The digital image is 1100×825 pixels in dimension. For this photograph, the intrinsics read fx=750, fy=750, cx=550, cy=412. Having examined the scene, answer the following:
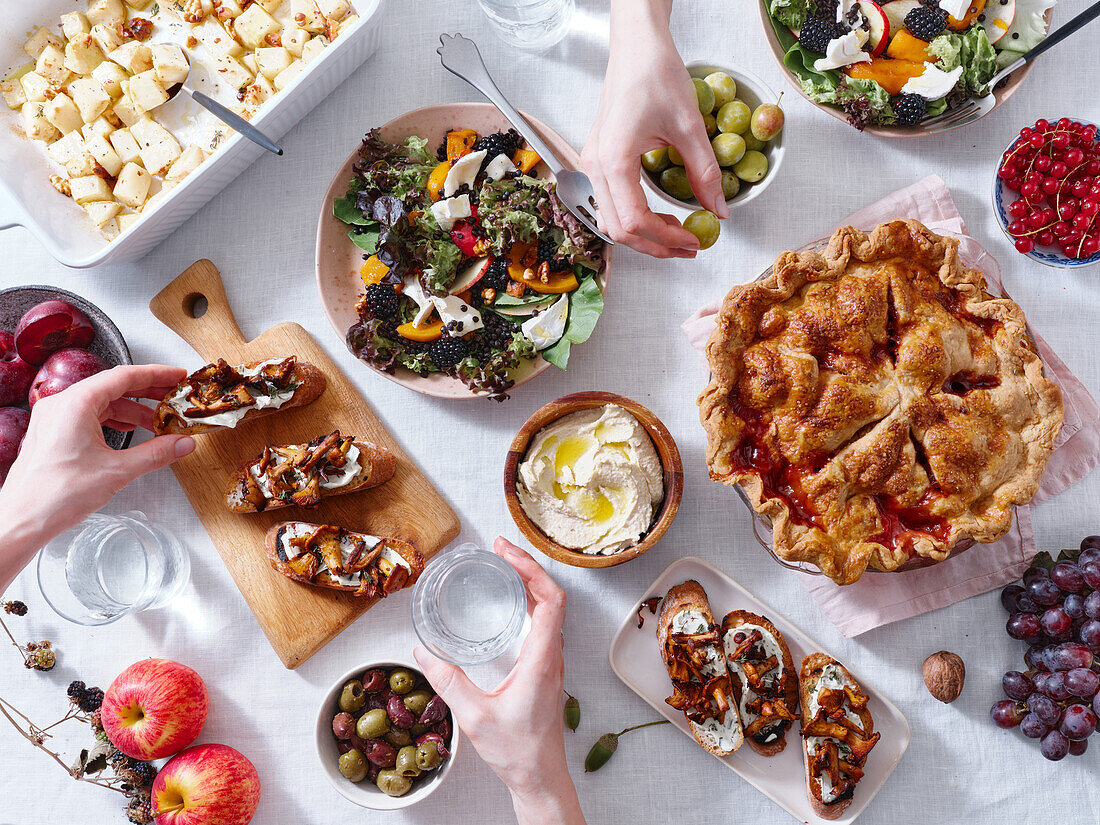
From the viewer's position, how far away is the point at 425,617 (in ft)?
7.47

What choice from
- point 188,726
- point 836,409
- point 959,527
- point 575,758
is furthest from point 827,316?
point 188,726

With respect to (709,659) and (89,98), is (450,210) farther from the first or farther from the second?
(709,659)

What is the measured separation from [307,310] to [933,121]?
212 centimetres

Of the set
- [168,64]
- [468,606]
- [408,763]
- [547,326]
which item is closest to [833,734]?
[468,606]

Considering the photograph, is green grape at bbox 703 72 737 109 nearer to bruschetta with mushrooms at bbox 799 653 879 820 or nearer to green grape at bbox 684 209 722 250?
green grape at bbox 684 209 722 250

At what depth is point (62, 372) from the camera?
2.32 m

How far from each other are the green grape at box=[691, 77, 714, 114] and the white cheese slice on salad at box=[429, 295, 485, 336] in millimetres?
934

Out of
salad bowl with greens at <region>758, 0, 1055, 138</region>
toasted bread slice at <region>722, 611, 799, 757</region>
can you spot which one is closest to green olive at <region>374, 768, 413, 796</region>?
toasted bread slice at <region>722, 611, 799, 757</region>

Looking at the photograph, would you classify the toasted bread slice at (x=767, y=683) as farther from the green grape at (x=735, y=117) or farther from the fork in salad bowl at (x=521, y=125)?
the green grape at (x=735, y=117)

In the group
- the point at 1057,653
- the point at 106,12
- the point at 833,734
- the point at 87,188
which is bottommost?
the point at 1057,653

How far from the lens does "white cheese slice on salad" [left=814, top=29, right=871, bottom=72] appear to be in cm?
222

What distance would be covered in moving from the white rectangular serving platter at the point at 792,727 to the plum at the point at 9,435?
197cm

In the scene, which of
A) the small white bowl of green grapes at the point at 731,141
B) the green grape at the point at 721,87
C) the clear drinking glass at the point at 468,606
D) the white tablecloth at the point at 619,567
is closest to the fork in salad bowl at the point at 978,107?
the white tablecloth at the point at 619,567

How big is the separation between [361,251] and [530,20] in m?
0.93
